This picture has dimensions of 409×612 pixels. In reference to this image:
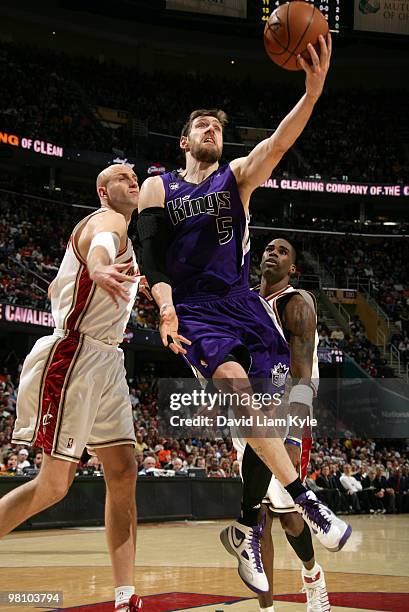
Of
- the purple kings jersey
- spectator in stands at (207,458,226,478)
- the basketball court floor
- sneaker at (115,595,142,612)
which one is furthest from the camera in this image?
spectator in stands at (207,458,226,478)

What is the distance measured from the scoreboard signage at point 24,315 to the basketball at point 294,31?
17.4m

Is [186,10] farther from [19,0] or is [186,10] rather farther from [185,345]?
[185,345]

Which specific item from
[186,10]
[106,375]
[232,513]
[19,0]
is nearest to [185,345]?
[106,375]

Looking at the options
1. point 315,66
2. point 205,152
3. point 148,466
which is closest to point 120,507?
point 205,152

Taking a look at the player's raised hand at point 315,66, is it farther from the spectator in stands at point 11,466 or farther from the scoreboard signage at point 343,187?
the scoreboard signage at point 343,187

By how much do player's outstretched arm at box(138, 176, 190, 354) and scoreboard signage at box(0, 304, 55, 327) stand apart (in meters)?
16.7

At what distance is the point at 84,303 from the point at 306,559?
204 cm

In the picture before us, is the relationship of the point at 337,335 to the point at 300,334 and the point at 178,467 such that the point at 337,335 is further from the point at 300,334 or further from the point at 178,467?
the point at 300,334

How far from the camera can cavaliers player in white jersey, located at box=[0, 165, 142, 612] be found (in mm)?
4875

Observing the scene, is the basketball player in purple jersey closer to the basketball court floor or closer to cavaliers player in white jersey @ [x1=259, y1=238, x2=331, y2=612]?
cavaliers player in white jersey @ [x1=259, y1=238, x2=331, y2=612]

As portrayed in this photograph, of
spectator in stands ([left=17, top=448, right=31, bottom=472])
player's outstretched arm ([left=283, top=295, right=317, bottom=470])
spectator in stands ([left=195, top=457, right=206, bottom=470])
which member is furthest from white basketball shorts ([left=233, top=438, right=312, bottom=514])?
spectator in stands ([left=195, top=457, right=206, bottom=470])

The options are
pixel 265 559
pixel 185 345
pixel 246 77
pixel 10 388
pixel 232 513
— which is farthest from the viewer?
pixel 246 77

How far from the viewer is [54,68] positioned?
3362 cm

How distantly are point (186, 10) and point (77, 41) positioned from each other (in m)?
6.49
